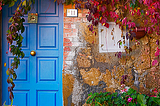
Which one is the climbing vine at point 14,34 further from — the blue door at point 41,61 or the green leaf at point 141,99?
the green leaf at point 141,99

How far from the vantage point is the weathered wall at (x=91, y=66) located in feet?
8.77

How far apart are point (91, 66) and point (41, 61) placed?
0.94 metres

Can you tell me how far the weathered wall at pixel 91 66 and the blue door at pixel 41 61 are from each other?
0.64 feet

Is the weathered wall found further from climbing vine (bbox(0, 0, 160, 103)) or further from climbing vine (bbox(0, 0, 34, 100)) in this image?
climbing vine (bbox(0, 0, 34, 100))

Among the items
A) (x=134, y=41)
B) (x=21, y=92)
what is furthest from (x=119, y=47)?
(x=21, y=92)

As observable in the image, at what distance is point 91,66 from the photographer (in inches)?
106

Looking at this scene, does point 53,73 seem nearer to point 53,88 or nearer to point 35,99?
point 53,88

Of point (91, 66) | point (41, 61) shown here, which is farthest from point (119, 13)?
point (41, 61)

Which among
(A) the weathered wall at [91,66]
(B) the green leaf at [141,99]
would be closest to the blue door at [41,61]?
(A) the weathered wall at [91,66]

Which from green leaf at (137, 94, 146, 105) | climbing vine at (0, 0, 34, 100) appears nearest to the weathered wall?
green leaf at (137, 94, 146, 105)

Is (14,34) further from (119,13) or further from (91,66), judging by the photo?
(119,13)

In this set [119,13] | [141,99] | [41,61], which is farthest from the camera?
[41,61]

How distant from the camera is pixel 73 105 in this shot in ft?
8.77

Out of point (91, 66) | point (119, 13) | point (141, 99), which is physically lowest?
point (141, 99)
